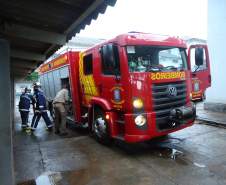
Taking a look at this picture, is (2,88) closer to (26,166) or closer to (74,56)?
(26,166)

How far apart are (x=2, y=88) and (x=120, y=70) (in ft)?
8.80

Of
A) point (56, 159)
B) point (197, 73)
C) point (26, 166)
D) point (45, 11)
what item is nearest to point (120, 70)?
→ point (45, 11)

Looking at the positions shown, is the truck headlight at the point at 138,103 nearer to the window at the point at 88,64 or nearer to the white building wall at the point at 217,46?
the window at the point at 88,64

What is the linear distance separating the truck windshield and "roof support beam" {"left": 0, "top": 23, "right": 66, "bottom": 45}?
152cm

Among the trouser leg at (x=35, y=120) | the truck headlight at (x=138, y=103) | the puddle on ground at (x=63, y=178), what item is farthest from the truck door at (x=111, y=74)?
the trouser leg at (x=35, y=120)

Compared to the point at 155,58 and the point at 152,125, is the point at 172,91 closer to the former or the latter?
the point at 155,58

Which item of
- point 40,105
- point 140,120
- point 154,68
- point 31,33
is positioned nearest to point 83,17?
point 31,33

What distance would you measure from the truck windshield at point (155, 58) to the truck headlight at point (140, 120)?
39.1 inches

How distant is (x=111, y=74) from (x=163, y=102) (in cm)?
134

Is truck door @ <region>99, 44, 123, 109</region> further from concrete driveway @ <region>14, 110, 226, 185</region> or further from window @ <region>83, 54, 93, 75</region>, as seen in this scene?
concrete driveway @ <region>14, 110, 226, 185</region>

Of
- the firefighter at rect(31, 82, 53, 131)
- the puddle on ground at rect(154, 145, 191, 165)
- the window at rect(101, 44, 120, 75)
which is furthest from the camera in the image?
the firefighter at rect(31, 82, 53, 131)

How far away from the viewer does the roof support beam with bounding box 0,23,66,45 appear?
4.99 metres

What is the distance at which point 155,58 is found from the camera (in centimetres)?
588

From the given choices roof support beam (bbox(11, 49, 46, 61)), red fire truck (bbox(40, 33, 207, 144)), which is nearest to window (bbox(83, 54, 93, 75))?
red fire truck (bbox(40, 33, 207, 144))
